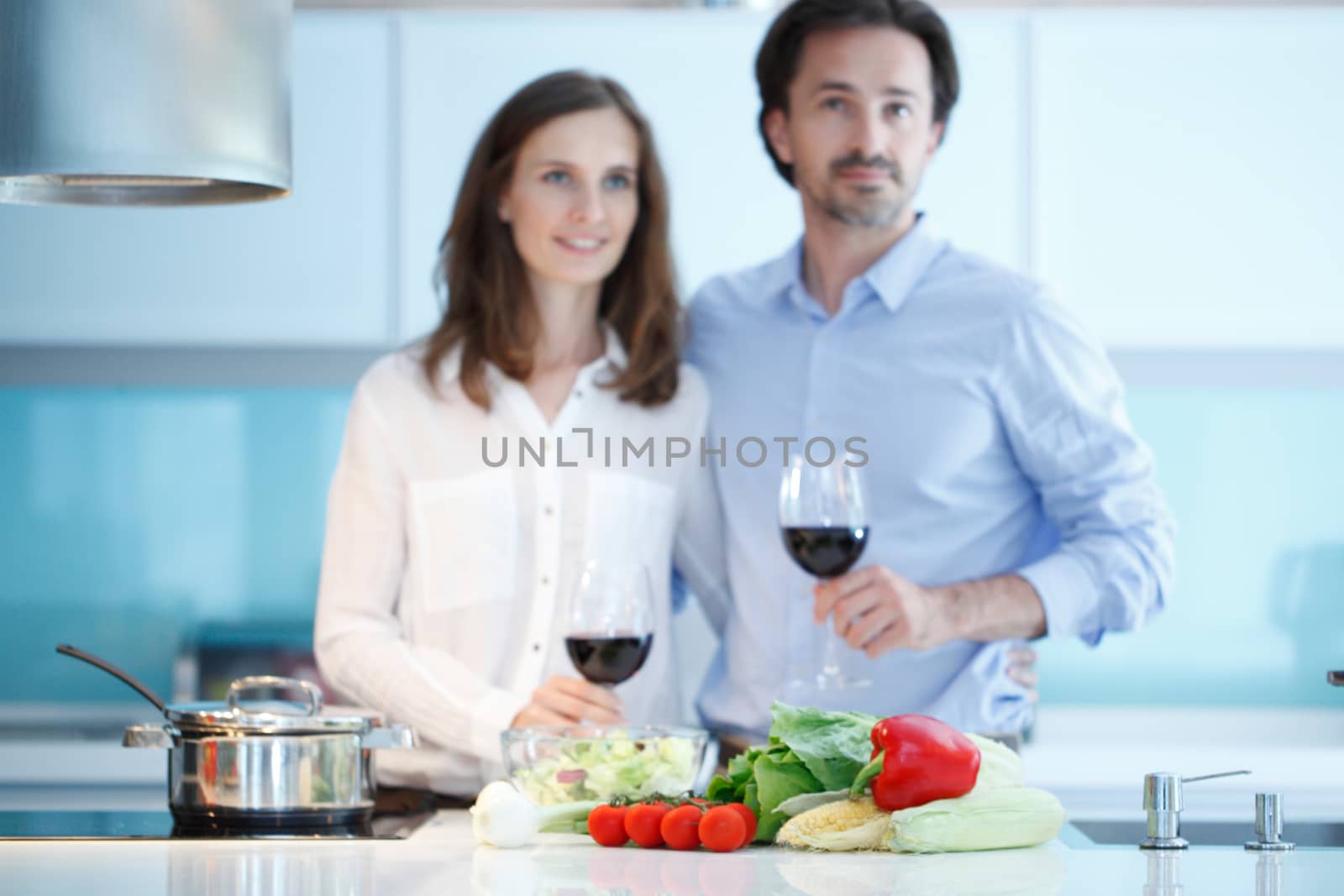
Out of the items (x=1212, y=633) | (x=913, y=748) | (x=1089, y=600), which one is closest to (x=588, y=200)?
(x=1089, y=600)

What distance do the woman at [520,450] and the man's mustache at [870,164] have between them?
0.28 meters

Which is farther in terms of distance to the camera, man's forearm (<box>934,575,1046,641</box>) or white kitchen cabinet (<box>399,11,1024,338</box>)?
white kitchen cabinet (<box>399,11,1024,338</box>)

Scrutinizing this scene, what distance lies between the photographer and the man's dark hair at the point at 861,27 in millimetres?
2465

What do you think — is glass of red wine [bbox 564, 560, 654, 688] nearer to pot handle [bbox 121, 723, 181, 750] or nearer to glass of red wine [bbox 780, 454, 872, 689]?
glass of red wine [bbox 780, 454, 872, 689]

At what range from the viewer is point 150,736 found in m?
1.66

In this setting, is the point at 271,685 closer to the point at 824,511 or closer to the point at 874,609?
the point at 824,511

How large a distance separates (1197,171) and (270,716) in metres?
2.34

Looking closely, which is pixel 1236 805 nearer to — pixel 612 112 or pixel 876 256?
pixel 876 256

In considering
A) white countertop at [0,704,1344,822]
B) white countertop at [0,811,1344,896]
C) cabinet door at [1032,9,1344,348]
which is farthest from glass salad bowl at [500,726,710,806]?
cabinet door at [1032,9,1344,348]

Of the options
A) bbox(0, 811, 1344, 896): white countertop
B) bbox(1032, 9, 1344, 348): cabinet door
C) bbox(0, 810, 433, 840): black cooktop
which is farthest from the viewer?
bbox(1032, 9, 1344, 348): cabinet door

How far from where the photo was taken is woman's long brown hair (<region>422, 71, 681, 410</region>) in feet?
7.95

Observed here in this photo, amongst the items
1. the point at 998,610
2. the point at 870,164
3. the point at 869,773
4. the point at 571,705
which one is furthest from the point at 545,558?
the point at 869,773

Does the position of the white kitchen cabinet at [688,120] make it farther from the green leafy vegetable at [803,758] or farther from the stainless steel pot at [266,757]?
the green leafy vegetable at [803,758]

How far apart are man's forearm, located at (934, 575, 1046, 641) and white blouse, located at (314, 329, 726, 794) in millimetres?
408
